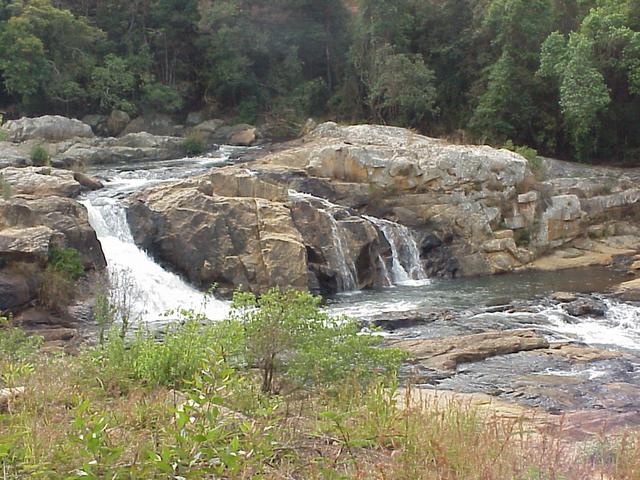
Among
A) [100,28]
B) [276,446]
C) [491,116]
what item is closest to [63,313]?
[276,446]

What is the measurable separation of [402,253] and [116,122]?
17.0 meters

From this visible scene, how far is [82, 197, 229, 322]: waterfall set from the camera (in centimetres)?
1488

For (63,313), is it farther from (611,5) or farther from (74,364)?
(611,5)

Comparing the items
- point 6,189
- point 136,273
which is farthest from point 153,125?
point 136,273

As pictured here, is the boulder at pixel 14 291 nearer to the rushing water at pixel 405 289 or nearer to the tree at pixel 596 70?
the rushing water at pixel 405 289

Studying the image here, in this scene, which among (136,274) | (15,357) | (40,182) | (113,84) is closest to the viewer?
(15,357)

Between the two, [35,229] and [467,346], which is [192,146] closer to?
[35,229]

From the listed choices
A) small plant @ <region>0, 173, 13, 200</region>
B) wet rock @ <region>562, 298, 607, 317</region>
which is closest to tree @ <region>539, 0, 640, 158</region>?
wet rock @ <region>562, 298, 607, 317</region>

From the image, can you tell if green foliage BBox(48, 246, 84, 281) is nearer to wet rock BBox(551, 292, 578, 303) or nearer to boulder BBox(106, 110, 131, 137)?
wet rock BBox(551, 292, 578, 303)

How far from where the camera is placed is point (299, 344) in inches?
252

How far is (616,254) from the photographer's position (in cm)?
2042

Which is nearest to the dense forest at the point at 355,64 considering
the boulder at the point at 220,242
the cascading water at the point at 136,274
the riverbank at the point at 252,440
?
the boulder at the point at 220,242

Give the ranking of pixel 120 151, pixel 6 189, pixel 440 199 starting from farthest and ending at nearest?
pixel 120 151 → pixel 440 199 → pixel 6 189

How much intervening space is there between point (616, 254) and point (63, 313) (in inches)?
576
